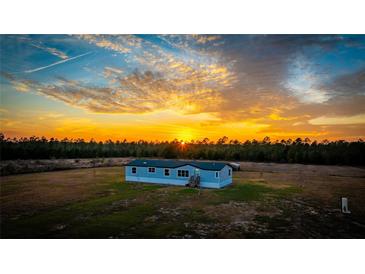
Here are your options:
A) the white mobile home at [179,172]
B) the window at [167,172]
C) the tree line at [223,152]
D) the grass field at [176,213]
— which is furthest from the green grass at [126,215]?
the tree line at [223,152]

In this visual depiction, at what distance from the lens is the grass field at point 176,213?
12125 millimetres

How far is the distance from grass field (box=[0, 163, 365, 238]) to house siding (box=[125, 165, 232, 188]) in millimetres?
1635

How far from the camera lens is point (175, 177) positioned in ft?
85.6

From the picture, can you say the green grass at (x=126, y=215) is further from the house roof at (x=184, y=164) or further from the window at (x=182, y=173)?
the window at (x=182, y=173)

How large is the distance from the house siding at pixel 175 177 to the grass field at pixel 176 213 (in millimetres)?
1635

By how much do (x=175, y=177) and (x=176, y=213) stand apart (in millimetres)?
11053

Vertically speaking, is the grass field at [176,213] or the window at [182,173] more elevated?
the window at [182,173]

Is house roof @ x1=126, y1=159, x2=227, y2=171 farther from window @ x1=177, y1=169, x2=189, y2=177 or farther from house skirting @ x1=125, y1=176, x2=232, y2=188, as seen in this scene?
house skirting @ x1=125, y1=176, x2=232, y2=188

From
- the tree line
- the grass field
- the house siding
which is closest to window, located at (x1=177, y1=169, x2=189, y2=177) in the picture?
the house siding

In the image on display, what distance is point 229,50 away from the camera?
2094 centimetres

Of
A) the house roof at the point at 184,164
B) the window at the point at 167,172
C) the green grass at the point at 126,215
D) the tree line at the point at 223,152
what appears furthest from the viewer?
the tree line at the point at 223,152

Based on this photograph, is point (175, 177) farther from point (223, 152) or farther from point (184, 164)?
point (223, 152)

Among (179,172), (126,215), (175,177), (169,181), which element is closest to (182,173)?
(179,172)

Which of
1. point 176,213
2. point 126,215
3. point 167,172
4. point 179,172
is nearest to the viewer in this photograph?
point 126,215
